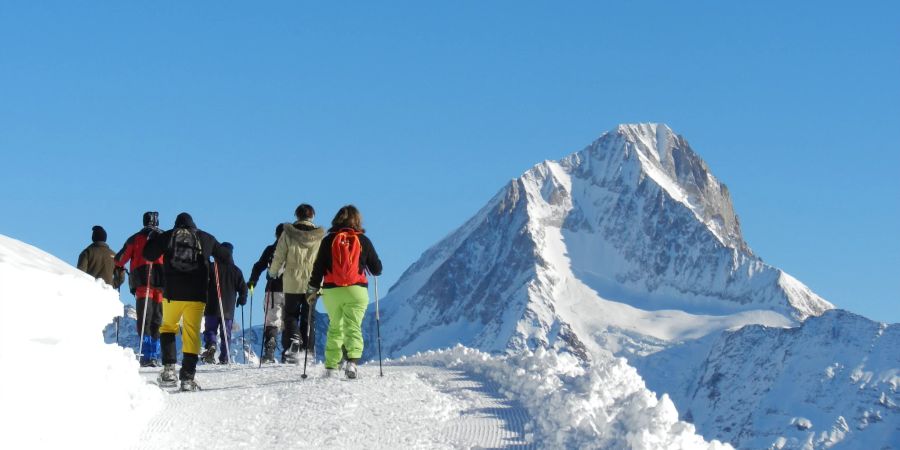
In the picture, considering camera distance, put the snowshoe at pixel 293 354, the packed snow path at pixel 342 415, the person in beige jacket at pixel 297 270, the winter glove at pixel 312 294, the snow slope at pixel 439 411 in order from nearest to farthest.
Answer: the snow slope at pixel 439 411 < the packed snow path at pixel 342 415 < the winter glove at pixel 312 294 < the person in beige jacket at pixel 297 270 < the snowshoe at pixel 293 354

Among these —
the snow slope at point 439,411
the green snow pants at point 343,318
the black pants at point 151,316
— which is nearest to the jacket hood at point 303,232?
the snow slope at point 439,411

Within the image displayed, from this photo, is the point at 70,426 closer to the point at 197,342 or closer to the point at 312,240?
the point at 197,342

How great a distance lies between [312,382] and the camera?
1383cm

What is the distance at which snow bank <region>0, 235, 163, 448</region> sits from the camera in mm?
7965

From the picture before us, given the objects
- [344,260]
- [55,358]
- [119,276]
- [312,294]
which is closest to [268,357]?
[119,276]

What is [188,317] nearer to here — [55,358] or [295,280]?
[295,280]

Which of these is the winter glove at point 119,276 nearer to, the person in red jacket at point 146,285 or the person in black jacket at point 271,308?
the person in red jacket at point 146,285

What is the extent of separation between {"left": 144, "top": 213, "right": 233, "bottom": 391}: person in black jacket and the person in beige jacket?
2.50m

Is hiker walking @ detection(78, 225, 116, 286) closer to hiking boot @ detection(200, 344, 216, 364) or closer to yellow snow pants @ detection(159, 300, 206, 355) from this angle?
hiking boot @ detection(200, 344, 216, 364)

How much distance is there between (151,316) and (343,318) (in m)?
5.79

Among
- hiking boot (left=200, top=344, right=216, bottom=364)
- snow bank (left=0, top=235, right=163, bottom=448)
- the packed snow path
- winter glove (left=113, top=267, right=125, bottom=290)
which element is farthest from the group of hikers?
snow bank (left=0, top=235, right=163, bottom=448)

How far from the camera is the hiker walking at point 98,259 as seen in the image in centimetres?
1997

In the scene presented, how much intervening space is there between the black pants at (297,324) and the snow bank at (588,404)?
298cm

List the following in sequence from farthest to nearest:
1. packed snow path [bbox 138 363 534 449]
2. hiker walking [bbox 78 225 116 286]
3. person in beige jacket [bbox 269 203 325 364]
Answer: hiker walking [bbox 78 225 116 286] < person in beige jacket [bbox 269 203 325 364] < packed snow path [bbox 138 363 534 449]
